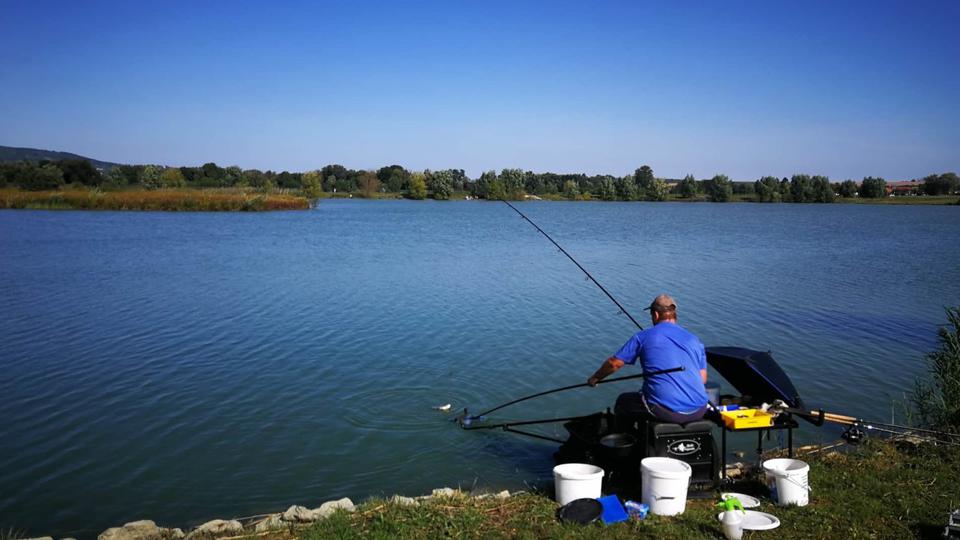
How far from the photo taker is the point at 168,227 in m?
38.7

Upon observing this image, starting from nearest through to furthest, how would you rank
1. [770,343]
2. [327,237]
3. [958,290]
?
1. [770,343]
2. [958,290]
3. [327,237]

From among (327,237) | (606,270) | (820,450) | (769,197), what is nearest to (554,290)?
(606,270)

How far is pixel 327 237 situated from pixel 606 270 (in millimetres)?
18285

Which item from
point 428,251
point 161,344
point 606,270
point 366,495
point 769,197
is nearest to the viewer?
point 366,495

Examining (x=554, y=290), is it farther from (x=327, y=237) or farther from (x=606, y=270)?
(x=327, y=237)

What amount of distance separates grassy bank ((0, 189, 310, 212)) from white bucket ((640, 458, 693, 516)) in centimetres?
5693

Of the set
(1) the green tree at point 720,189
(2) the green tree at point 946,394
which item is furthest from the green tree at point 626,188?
(2) the green tree at point 946,394

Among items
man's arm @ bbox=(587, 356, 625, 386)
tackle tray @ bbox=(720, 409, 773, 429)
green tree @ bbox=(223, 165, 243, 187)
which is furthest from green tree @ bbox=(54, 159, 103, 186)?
tackle tray @ bbox=(720, 409, 773, 429)

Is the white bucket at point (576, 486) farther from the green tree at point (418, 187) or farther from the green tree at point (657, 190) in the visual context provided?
the green tree at point (657, 190)

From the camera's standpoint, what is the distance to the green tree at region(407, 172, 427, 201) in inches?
4491

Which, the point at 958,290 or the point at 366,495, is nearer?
the point at 366,495

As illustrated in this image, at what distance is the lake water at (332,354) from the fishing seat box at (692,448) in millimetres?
1722

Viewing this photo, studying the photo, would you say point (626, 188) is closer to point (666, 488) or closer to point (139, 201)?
point (139, 201)

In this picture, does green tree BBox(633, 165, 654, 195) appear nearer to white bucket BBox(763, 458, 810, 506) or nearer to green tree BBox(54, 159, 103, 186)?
green tree BBox(54, 159, 103, 186)
